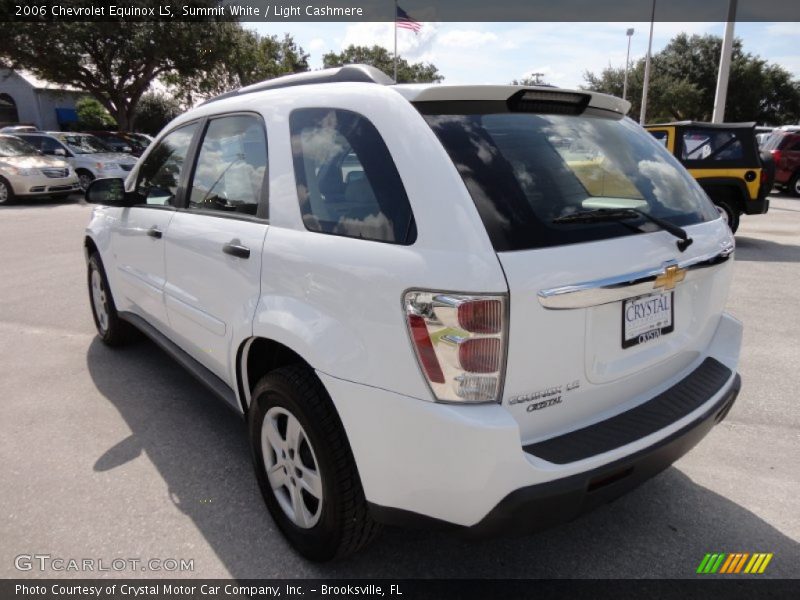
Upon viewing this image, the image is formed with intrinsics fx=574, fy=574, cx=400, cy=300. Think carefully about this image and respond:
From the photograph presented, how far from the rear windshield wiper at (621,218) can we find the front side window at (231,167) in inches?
51.4

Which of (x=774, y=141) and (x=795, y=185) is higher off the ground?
(x=774, y=141)

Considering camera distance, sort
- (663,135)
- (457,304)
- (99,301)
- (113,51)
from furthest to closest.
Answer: (113,51) < (663,135) < (99,301) < (457,304)

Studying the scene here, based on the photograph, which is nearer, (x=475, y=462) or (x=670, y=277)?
(x=475, y=462)

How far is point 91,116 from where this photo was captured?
1672 inches

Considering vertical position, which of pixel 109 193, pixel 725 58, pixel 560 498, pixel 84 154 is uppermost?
pixel 725 58

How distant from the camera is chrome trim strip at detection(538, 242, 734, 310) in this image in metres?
1.73

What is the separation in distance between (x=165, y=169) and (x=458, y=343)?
8.56 ft

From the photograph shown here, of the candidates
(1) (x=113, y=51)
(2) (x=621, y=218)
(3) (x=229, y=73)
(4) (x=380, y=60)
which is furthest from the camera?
(4) (x=380, y=60)

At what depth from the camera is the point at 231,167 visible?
2.77m

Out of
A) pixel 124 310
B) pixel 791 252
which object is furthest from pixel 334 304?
pixel 791 252

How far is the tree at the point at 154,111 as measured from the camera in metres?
40.4

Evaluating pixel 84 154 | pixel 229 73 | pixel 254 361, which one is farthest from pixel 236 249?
pixel 229 73

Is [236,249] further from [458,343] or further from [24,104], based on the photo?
[24,104]

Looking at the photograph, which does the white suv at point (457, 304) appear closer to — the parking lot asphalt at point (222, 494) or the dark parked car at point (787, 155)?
the parking lot asphalt at point (222, 494)
